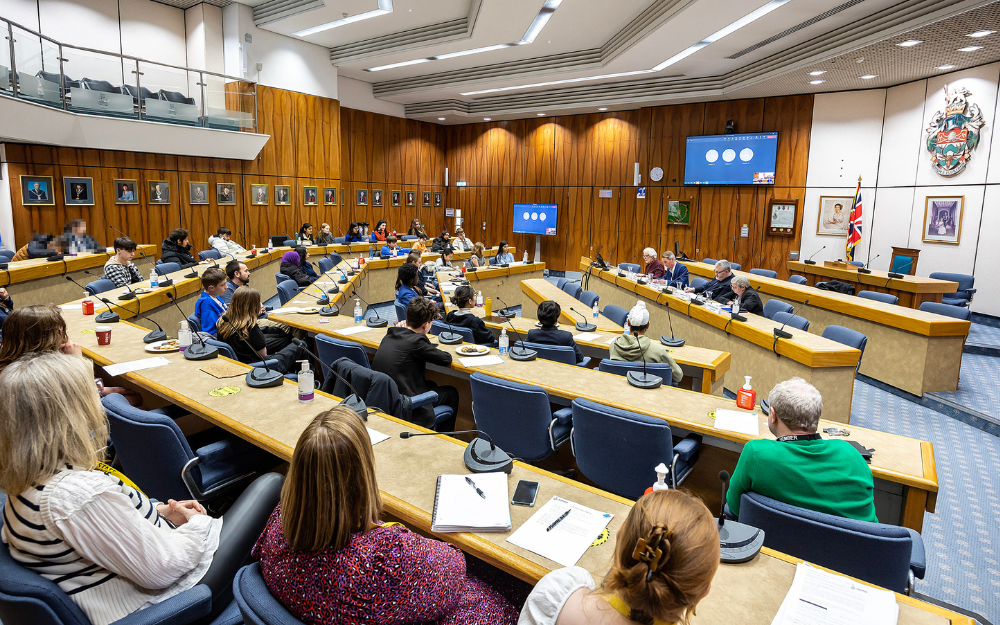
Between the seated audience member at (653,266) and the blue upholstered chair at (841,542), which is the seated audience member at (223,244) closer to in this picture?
the seated audience member at (653,266)

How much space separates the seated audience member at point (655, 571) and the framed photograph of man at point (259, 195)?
13010mm

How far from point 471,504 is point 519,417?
1341 mm

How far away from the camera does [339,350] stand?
4090mm

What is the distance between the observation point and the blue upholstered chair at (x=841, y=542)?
1.78 metres

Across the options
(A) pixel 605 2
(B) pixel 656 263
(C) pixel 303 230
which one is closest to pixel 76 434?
(B) pixel 656 263

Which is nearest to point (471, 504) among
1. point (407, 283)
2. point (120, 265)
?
point (407, 283)

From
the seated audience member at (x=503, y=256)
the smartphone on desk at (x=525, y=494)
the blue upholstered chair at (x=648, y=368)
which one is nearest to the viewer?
the smartphone on desk at (x=525, y=494)

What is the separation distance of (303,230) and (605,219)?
26.0 ft

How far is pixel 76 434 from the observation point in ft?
5.24

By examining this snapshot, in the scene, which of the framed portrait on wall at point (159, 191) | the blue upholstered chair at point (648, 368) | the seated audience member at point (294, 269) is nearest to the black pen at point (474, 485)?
the blue upholstered chair at point (648, 368)

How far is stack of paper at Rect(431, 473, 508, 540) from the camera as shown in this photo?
181cm

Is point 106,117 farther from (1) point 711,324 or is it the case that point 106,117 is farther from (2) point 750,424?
(2) point 750,424

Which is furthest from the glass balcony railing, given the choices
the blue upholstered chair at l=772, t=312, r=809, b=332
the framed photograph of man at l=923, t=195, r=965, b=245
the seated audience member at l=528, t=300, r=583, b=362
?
the framed photograph of man at l=923, t=195, r=965, b=245

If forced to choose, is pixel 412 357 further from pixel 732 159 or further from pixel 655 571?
pixel 732 159
